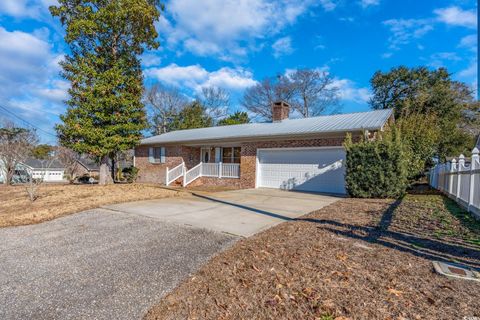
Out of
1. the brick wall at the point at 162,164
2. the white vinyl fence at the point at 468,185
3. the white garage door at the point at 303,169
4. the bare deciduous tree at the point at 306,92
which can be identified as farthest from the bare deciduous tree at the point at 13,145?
the white vinyl fence at the point at 468,185

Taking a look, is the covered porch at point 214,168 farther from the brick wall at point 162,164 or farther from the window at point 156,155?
the window at point 156,155

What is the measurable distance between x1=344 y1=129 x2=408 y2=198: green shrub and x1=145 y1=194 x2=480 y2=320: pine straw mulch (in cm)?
437

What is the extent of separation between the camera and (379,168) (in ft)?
30.4

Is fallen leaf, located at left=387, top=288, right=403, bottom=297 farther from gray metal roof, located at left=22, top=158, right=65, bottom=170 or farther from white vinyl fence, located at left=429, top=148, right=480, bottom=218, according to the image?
gray metal roof, located at left=22, top=158, right=65, bottom=170

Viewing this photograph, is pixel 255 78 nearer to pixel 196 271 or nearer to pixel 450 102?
pixel 450 102

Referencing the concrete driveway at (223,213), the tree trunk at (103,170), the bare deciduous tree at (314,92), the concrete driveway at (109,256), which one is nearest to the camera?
the concrete driveway at (109,256)

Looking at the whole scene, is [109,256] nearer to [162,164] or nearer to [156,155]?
[162,164]

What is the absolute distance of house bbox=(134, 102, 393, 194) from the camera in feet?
38.7

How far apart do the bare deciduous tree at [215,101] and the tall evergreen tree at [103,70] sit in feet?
69.2

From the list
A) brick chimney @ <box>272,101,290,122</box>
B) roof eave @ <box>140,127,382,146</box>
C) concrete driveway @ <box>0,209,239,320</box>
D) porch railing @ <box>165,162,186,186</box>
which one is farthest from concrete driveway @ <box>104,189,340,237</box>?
brick chimney @ <box>272,101,290,122</box>

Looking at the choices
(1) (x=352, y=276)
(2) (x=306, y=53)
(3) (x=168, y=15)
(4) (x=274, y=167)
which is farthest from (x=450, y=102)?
(1) (x=352, y=276)

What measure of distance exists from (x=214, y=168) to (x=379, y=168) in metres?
9.66

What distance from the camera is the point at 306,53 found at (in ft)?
76.4

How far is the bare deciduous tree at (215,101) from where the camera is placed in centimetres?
3603
